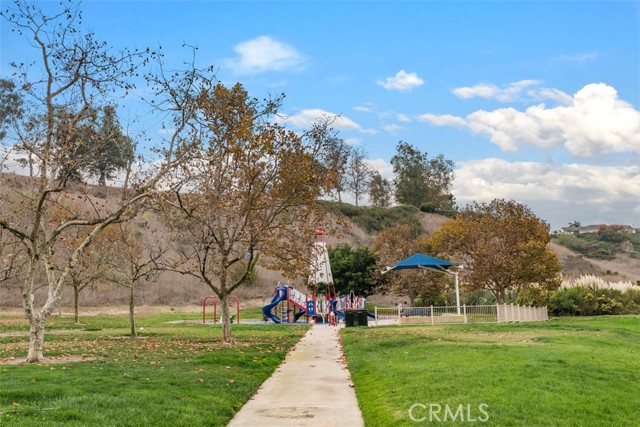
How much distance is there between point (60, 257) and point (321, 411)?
33.5 m

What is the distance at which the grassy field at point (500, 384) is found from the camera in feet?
25.4

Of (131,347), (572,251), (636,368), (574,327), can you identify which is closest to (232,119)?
(131,347)

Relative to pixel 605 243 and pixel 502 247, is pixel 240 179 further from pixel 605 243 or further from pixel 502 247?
pixel 605 243

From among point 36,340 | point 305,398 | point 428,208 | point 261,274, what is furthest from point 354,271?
point 428,208

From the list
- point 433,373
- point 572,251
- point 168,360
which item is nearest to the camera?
point 433,373

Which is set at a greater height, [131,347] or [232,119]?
[232,119]

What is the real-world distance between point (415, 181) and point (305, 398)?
86936mm

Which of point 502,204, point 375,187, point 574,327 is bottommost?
point 574,327

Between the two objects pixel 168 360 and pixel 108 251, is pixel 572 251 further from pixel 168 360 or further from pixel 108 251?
pixel 168 360

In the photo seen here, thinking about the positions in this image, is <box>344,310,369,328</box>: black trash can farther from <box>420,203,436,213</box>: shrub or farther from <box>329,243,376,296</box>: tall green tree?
<box>420,203,436,213</box>: shrub

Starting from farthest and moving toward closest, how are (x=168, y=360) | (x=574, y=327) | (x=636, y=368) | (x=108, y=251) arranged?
(x=108, y=251), (x=574, y=327), (x=168, y=360), (x=636, y=368)

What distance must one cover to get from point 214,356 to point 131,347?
4.30m

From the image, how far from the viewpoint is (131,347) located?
57.5 ft

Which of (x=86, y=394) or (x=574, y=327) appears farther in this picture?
(x=574, y=327)
